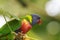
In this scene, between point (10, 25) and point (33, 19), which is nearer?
point (10, 25)

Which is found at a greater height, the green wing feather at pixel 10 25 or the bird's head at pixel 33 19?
the bird's head at pixel 33 19

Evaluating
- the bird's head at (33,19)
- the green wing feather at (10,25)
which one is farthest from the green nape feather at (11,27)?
the bird's head at (33,19)

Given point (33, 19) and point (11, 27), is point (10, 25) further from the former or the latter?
point (33, 19)

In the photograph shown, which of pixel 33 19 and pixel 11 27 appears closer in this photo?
pixel 11 27

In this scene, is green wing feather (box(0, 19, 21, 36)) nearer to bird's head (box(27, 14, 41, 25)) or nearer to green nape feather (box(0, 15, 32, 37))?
green nape feather (box(0, 15, 32, 37))

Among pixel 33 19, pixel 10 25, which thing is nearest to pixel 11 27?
pixel 10 25

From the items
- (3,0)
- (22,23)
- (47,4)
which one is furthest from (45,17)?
(22,23)

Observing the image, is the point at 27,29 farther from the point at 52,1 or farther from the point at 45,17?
the point at 52,1

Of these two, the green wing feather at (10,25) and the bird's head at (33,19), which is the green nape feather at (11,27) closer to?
the green wing feather at (10,25)

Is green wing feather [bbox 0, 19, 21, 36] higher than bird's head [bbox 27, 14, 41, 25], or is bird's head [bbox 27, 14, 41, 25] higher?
bird's head [bbox 27, 14, 41, 25]

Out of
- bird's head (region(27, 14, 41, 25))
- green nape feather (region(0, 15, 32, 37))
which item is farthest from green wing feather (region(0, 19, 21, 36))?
bird's head (region(27, 14, 41, 25))

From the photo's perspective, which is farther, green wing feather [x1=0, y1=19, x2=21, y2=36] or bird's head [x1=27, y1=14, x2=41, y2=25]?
bird's head [x1=27, y1=14, x2=41, y2=25]
